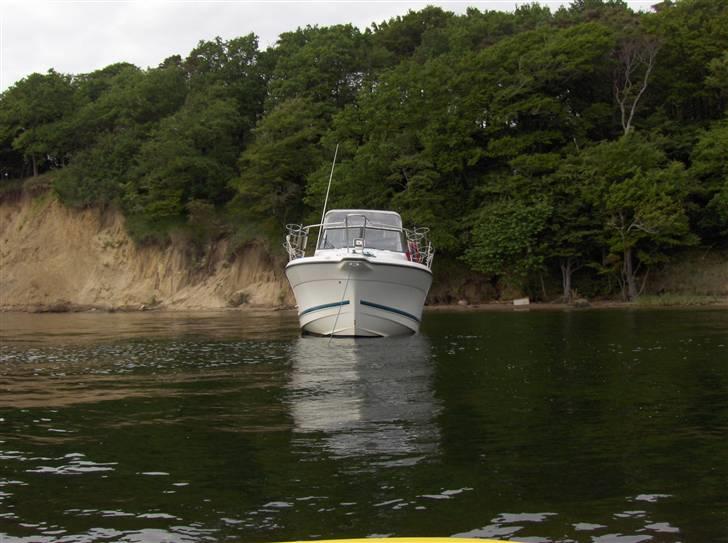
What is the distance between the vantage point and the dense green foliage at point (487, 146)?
154 ft

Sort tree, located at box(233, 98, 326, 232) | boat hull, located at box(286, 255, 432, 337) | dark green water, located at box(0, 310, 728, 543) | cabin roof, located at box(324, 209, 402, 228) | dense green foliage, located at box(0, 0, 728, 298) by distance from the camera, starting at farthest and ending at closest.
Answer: tree, located at box(233, 98, 326, 232) → dense green foliage, located at box(0, 0, 728, 298) → cabin roof, located at box(324, 209, 402, 228) → boat hull, located at box(286, 255, 432, 337) → dark green water, located at box(0, 310, 728, 543)

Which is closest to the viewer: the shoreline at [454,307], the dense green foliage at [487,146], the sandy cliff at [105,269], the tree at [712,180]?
the shoreline at [454,307]

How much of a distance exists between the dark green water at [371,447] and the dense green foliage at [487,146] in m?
29.3

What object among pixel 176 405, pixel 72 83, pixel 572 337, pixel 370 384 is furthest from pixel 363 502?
pixel 72 83

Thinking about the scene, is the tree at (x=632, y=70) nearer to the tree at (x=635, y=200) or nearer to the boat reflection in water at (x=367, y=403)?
the tree at (x=635, y=200)

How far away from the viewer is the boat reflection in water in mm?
9299

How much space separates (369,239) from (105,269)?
42375 millimetres

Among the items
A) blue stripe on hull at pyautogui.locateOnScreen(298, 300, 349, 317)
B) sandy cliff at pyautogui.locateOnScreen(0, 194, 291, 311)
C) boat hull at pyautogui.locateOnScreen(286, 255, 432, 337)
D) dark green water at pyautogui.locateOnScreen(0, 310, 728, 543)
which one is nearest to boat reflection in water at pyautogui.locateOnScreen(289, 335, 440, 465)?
dark green water at pyautogui.locateOnScreen(0, 310, 728, 543)

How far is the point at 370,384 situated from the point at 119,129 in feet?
196

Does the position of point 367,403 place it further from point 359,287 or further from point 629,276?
point 629,276

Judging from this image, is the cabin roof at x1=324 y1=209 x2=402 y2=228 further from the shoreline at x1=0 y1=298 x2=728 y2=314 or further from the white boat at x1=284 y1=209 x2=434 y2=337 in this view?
the shoreline at x1=0 y1=298 x2=728 y2=314

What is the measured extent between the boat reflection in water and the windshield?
21.8ft

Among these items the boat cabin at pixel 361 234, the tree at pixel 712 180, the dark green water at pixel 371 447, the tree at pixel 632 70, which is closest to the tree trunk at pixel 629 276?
the tree at pixel 712 180

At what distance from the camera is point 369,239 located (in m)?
26.8
